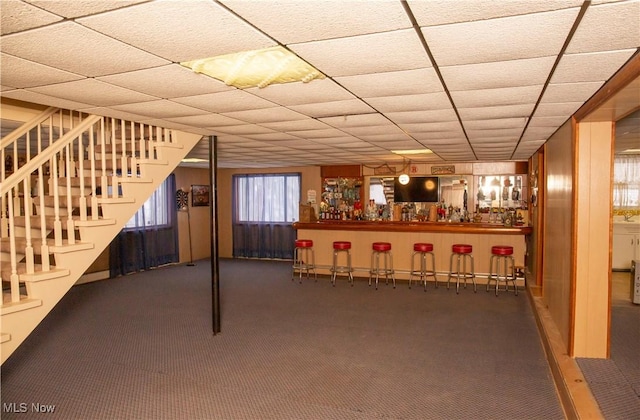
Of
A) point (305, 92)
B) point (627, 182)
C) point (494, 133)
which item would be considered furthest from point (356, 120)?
point (627, 182)

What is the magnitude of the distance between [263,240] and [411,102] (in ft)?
25.9

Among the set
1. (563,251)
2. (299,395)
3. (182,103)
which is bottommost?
(299,395)

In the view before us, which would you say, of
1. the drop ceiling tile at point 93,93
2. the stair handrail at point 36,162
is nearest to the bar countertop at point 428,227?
the stair handrail at point 36,162

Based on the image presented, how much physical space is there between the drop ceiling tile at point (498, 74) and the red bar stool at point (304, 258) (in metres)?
5.47

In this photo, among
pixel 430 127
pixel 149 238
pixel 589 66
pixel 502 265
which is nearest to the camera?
pixel 589 66

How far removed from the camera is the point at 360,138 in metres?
5.53

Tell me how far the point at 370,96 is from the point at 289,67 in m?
0.89

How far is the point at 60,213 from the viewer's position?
4137 millimetres

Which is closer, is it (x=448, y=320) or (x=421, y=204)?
(x=448, y=320)

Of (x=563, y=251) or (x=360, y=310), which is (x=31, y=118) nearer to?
(x=360, y=310)

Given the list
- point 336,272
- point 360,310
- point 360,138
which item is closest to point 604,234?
point 360,138

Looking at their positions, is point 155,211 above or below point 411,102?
below

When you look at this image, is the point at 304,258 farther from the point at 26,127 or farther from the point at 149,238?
the point at 26,127

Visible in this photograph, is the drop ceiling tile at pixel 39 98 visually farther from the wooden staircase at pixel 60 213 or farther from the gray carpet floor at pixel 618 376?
the gray carpet floor at pixel 618 376
